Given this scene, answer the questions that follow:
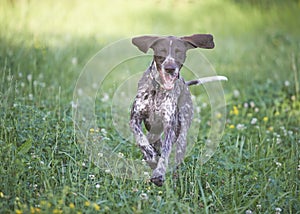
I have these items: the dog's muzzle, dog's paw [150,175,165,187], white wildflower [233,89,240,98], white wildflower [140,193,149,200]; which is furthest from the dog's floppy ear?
white wildflower [233,89,240,98]

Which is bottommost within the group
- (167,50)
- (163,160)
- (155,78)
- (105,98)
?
(163,160)

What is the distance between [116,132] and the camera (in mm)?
5391

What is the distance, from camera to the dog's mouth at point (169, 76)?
4.10 m

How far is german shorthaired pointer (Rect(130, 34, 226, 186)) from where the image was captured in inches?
164

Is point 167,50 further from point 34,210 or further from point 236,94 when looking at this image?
point 236,94

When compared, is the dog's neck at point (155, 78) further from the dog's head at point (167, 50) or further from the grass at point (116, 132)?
the grass at point (116, 132)

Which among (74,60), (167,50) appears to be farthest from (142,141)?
(74,60)

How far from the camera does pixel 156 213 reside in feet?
12.1

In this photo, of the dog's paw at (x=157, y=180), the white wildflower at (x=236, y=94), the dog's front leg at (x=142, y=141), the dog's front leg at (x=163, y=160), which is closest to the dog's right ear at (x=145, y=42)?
the dog's front leg at (x=142, y=141)

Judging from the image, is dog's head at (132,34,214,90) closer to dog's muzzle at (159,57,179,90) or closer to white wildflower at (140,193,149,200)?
dog's muzzle at (159,57,179,90)

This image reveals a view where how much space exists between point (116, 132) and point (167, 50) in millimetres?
1514

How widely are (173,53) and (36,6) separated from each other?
21.9ft

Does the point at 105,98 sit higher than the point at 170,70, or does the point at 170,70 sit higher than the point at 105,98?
the point at 170,70

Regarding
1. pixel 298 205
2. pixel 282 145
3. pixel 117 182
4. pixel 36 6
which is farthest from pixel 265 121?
pixel 36 6
